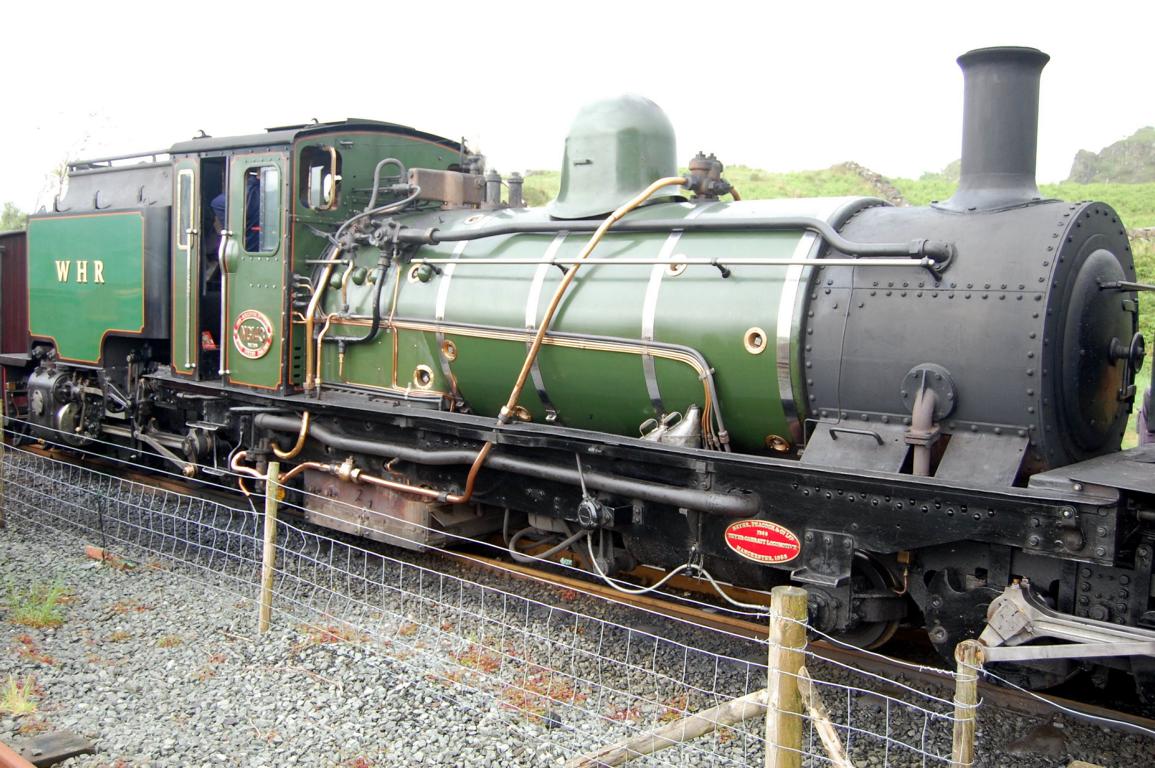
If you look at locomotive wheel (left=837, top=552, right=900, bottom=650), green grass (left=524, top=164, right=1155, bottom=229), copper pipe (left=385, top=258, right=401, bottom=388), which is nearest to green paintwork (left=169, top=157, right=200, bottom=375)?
copper pipe (left=385, top=258, right=401, bottom=388)

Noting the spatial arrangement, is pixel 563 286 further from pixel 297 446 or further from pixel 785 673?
pixel 785 673

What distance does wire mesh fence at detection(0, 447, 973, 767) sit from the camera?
430 cm

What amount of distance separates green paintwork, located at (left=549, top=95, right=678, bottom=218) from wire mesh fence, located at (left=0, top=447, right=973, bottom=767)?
2496 mm

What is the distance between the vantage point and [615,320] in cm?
548

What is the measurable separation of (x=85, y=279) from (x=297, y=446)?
359 cm

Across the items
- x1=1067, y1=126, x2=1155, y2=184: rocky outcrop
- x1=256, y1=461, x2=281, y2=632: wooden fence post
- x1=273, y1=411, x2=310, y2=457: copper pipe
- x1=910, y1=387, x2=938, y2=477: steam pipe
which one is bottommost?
x1=256, y1=461, x2=281, y2=632: wooden fence post

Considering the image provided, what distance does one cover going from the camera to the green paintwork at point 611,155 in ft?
20.0

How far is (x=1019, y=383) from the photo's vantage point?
423 cm

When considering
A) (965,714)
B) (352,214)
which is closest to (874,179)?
(352,214)

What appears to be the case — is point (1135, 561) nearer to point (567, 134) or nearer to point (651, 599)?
point (651, 599)

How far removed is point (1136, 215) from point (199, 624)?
24571mm

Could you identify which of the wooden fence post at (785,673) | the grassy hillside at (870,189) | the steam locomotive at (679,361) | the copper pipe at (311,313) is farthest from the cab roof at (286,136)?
the grassy hillside at (870,189)

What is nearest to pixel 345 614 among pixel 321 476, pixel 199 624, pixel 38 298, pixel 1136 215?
pixel 199 624

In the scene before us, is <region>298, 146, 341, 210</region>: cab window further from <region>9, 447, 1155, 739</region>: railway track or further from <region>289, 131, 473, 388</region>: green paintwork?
<region>9, 447, 1155, 739</region>: railway track
